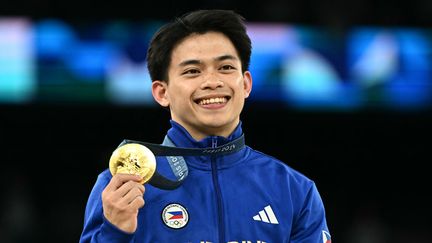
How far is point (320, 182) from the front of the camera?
1667cm

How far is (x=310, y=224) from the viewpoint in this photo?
157 inches

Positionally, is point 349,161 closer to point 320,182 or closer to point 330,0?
point 320,182

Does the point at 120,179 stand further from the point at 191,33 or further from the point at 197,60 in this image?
the point at 191,33

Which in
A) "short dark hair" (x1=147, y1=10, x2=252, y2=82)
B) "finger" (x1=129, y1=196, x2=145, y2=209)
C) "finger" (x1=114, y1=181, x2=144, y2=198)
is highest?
"short dark hair" (x1=147, y1=10, x2=252, y2=82)

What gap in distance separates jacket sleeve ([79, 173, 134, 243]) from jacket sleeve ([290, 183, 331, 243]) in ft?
2.55

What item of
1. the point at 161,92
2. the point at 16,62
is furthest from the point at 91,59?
the point at 161,92

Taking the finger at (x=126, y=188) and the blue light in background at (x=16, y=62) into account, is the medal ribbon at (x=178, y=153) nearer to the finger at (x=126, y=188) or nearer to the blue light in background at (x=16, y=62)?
the finger at (x=126, y=188)

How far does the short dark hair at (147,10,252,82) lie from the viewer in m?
4.09

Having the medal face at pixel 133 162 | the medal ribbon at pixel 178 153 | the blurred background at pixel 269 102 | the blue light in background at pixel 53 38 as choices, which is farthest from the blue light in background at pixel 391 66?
the medal face at pixel 133 162

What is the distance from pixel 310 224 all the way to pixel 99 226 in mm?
920

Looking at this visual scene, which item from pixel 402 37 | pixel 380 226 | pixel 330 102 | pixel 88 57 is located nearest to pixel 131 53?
pixel 88 57

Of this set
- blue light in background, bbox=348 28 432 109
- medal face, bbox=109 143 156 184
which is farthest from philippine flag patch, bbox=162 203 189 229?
blue light in background, bbox=348 28 432 109

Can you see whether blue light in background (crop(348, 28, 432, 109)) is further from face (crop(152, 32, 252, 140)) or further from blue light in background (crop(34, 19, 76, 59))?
face (crop(152, 32, 252, 140))

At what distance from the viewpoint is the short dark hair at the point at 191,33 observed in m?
4.09
